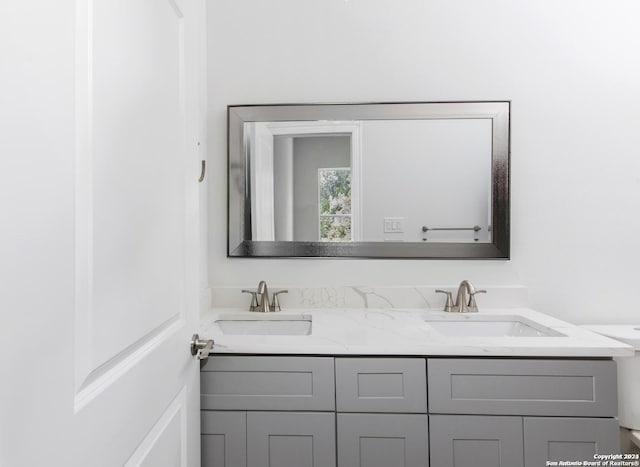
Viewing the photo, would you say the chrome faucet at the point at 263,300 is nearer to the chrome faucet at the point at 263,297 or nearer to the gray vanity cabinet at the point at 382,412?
the chrome faucet at the point at 263,297

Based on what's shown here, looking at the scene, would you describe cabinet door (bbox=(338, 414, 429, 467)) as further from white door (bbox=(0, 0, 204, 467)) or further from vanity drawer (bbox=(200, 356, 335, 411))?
white door (bbox=(0, 0, 204, 467))

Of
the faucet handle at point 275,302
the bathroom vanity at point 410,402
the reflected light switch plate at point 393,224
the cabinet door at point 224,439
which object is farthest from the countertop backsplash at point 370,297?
the cabinet door at point 224,439

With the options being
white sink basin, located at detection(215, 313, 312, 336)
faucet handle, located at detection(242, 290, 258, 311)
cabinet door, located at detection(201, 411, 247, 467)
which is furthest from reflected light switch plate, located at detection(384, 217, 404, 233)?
cabinet door, located at detection(201, 411, 247, 467)

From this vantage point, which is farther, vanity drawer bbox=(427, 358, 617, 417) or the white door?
vanity drawer bbox=(427, 358, 617, 417)

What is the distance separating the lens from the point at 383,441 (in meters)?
1.13

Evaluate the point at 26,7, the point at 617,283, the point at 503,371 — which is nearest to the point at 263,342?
the point at 503,371

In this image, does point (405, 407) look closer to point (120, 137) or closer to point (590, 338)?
point (590, 338)

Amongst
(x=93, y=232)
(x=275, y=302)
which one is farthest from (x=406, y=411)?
(x=93, y=232)

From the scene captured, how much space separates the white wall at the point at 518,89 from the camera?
64.4 inches

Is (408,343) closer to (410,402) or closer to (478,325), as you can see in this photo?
(410,402)

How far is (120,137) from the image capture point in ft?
1.96

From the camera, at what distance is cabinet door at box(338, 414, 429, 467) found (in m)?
1.12

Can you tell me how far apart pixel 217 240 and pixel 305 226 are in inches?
16.5

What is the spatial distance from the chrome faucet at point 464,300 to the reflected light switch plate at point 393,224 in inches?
12.7
